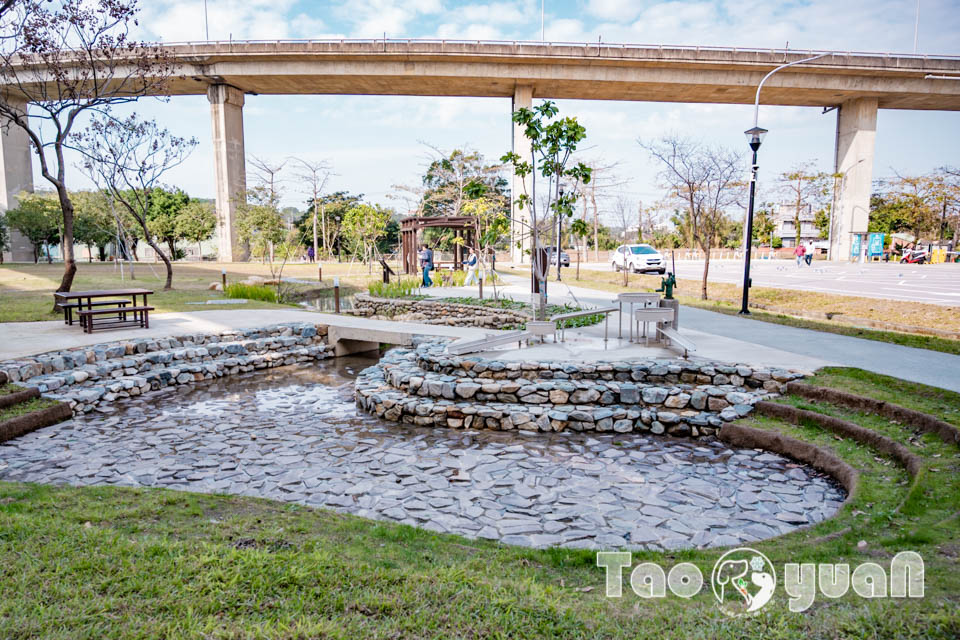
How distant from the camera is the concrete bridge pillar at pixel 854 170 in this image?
1400 inches

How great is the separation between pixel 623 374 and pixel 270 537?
16.2ft

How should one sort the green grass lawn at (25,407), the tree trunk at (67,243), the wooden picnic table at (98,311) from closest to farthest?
the green grass lawn at (25,407), the wooden picnic table at (98,311), the tree trunk at (67,243)

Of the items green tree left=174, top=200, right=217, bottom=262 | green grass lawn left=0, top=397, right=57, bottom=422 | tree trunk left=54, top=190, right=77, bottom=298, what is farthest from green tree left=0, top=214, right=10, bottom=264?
green grass lawn left=0, top=397, right=57, bottom=422

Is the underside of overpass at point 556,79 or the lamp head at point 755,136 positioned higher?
the underside of overpass at point 556,79

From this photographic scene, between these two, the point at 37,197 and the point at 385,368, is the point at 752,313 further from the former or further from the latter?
the point at 37,197

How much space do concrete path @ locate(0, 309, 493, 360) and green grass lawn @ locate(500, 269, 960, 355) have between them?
6511 millimetres

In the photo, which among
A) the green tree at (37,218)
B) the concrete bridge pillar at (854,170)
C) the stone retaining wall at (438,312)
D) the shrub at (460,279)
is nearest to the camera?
the stone retaining wall at (438,312)

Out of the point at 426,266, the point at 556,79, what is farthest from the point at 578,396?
the point at 556,79

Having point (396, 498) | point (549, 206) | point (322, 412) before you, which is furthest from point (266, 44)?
point (396, 498)

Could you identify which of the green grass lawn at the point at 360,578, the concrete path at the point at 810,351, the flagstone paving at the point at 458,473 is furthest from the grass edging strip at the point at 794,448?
the concrete path at the point at 810,351

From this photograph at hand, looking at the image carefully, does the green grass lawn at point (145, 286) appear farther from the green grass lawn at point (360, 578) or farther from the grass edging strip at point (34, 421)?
the green grass lawn at point (360, 578)

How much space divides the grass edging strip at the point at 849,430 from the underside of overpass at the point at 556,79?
26404 millimetres

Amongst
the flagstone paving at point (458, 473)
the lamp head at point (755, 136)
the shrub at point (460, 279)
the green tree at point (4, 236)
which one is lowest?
the flagstone paving at point (458, 473)

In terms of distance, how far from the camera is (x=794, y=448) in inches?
208
